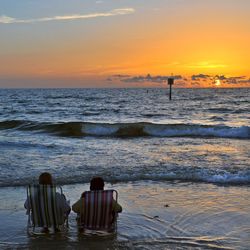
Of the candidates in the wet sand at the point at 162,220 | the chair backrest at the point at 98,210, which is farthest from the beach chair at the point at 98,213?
the wet sand at the point at 162,220

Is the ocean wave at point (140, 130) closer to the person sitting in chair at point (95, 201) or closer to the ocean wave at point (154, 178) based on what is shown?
the ocean wave at point (154, 178)

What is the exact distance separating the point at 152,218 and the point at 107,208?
4.42ft

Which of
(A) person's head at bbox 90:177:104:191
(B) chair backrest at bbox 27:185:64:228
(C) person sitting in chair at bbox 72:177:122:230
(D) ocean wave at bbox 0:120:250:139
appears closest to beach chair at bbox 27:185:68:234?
(B) chair backrest at bbox 27:185:64:228

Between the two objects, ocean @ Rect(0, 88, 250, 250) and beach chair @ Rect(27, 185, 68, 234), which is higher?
beach chair @ Rect(27, 185, 68, 234)

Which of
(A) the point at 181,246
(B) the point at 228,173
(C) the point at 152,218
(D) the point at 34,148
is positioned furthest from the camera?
(D) the point at 34,148

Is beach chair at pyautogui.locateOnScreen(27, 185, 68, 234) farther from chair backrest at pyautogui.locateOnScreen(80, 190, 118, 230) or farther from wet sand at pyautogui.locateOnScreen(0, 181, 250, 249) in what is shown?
chair backrest at pyautogui.locateOnScreen(80, 190, 118, 230)

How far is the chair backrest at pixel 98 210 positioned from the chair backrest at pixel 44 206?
0.42 metres

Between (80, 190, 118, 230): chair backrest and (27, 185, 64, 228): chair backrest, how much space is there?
0.42 m

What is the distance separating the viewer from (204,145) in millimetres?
18578

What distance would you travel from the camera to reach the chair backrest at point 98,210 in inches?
263

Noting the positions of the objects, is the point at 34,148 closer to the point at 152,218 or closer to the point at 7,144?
the point at 7,144

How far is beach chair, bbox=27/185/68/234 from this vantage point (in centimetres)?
670

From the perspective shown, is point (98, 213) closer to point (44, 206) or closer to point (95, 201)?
point (95, 201)

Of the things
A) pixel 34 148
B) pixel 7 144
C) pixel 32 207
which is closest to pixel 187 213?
pixel 32 207
